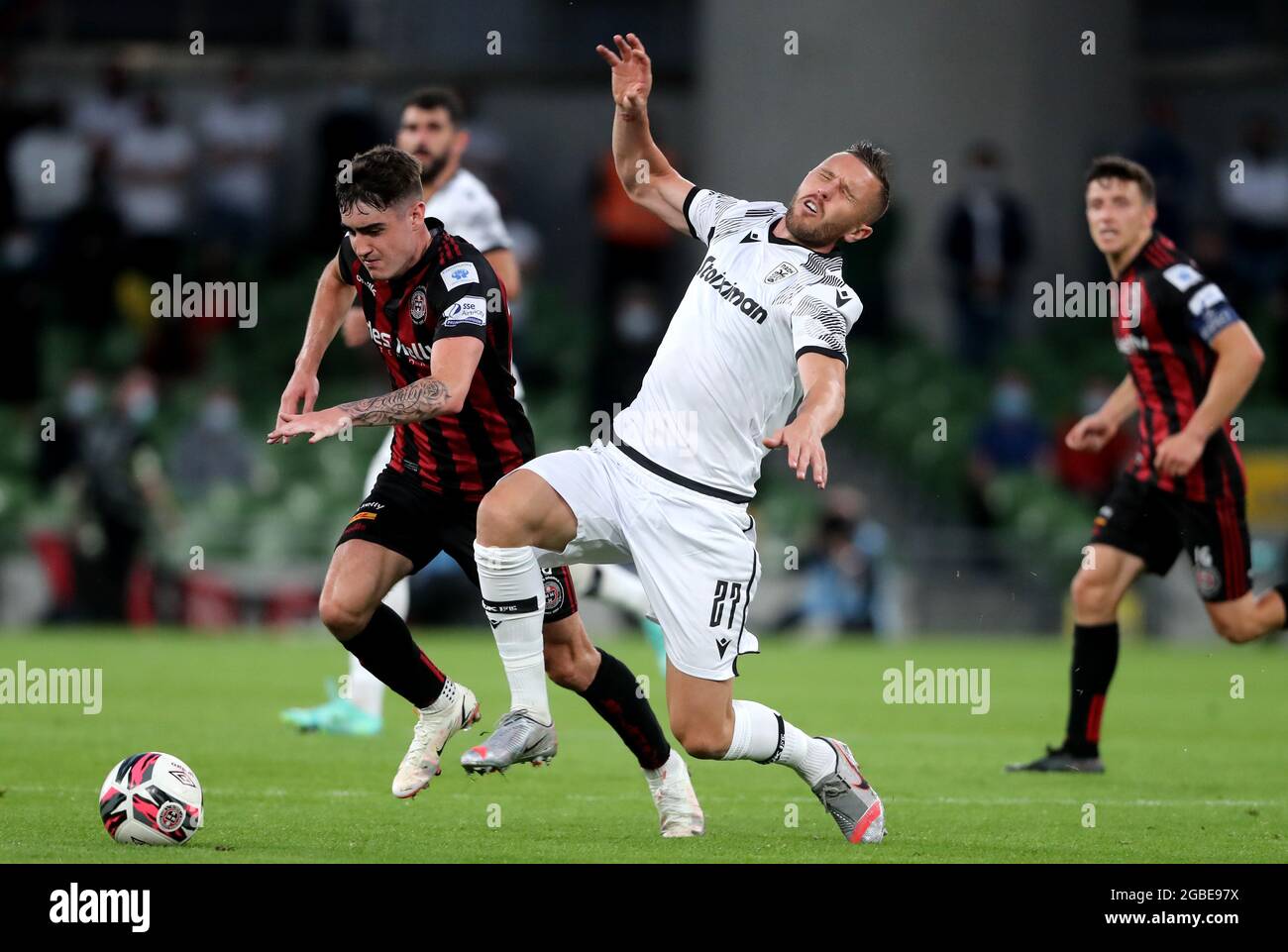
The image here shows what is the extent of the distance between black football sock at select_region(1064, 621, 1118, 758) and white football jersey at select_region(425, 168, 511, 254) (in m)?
3.54

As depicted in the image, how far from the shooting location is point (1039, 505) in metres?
19.3

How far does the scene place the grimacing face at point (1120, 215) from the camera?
9.41 metres

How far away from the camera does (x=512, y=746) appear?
263 inches

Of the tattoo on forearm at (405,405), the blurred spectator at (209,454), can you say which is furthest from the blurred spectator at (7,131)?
the tattoo on forearm at (405,405)

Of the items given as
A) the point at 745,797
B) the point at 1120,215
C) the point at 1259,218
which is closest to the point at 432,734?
the point at 745,797

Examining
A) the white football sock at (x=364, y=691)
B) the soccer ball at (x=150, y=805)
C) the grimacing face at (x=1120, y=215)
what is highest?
the grimacing face at (x=1120, y=215)

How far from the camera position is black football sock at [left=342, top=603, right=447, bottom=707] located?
24.6ft

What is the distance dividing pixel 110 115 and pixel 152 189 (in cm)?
116

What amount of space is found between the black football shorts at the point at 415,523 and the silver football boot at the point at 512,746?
81 centimetres

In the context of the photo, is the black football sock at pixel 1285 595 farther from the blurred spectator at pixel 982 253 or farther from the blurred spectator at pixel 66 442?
the blurred spectator at pixel 66 442

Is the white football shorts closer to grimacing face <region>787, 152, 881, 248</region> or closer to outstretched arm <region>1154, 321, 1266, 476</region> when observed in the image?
grimacing face <region>787, 152, 881, 248</region>

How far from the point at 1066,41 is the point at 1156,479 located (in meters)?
14.9

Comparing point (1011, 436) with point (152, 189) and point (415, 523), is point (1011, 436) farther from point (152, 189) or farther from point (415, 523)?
point (415, 523)

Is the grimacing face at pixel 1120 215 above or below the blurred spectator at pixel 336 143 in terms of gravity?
below
